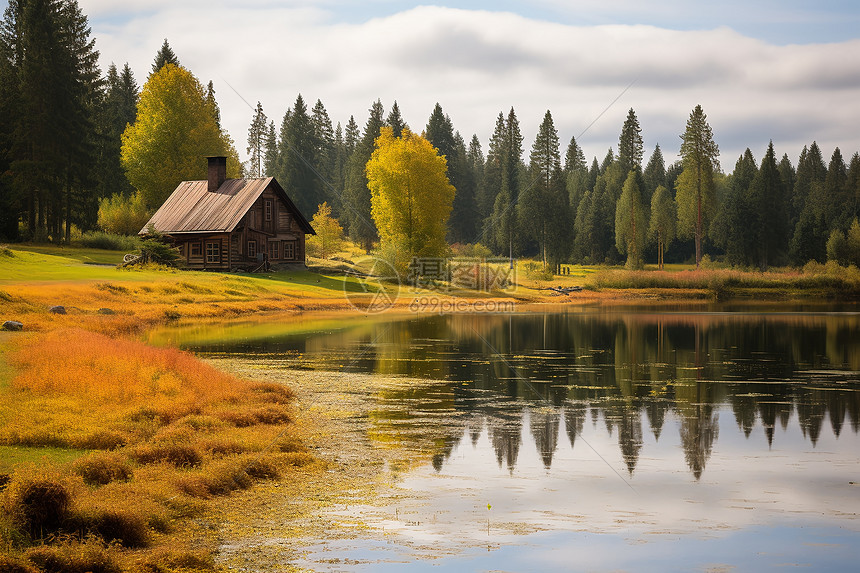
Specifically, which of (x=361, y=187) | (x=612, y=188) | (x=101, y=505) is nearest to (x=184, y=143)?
(x=361, y=187)

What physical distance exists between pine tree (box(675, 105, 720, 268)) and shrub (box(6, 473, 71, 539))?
102 m

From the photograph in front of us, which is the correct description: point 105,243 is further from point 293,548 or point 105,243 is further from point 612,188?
point 612,188

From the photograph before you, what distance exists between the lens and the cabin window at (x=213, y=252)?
69.5 meters

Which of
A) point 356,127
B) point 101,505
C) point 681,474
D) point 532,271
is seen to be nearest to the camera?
point 101,505

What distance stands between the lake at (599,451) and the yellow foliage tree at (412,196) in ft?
136

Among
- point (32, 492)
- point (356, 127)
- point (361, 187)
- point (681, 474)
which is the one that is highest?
point (356, 127)

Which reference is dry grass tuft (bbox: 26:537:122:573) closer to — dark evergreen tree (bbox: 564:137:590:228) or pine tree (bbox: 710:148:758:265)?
pine tree (bbox: 710:148:758:265)

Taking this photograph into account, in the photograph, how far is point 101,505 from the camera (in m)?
10.8

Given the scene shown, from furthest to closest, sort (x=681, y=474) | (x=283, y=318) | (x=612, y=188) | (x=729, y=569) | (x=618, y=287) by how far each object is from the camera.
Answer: (x=612, y=188)
(x=618, y=287)
(x=283, y=318)
(x=681, y=474)
(x=729, y=569)

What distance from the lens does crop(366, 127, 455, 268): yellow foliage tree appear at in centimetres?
8000

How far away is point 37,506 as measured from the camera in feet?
33.1

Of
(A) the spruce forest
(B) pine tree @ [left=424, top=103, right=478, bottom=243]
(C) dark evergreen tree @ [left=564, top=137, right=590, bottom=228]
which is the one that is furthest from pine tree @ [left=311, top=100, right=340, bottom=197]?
(C) dark evergreen tree @ [left=564, top=137, right=590, bottom=228]

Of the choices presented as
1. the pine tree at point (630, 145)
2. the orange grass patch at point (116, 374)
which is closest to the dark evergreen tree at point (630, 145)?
the pine tree at point (630, 145)

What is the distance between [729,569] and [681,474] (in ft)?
16.3
